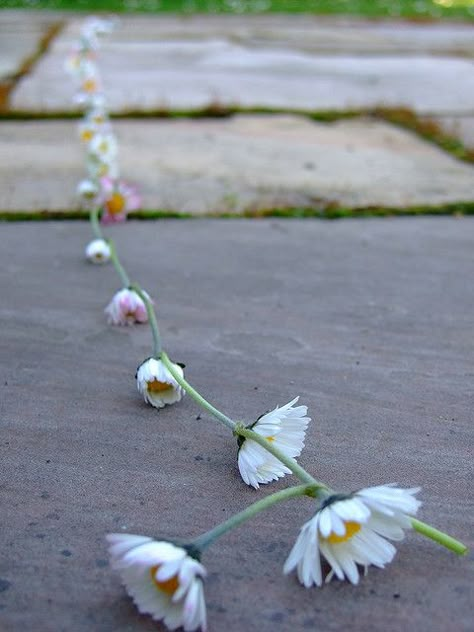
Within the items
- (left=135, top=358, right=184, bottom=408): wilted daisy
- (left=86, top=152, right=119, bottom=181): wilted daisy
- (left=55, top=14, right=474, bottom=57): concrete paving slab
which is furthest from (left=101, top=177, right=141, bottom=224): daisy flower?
(left=55, top=14, right=474, bottom=57): concrete paving slab

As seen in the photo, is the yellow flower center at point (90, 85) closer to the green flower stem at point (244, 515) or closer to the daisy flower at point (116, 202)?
the daisy flower at point (116, 202)

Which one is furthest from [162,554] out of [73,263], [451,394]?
[73,263]

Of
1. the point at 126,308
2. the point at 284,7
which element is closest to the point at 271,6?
the point at 284,7

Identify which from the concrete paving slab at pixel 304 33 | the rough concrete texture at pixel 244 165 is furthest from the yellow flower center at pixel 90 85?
the concrete paving slab at pixel 304 33

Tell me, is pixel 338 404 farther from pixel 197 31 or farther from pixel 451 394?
pixel 197 31

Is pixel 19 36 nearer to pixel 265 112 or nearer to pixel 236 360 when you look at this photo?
pixel 265 112

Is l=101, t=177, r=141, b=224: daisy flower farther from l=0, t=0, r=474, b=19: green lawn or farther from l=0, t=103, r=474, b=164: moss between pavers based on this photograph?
l=0, t=0, r=474, b=19: green lawn

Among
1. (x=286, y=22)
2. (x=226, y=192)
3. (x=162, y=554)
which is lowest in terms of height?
(x=286, y=22)
